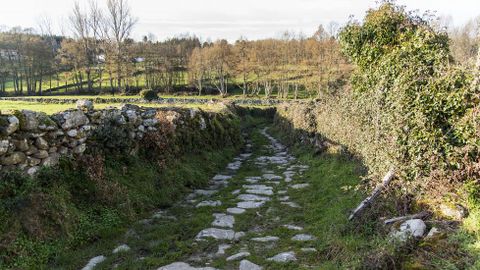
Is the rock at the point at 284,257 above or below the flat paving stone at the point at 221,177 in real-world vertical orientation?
above

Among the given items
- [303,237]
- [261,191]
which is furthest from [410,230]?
[261,191]

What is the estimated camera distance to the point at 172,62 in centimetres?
6956

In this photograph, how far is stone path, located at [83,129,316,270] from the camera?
5430 mm

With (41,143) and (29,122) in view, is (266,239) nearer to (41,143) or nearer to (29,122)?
(41,143)

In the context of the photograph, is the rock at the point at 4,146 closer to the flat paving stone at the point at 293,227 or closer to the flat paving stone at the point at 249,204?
the flat paving stone at the point at 249,204

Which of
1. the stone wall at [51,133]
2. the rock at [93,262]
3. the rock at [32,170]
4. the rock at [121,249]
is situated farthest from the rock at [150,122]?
the rock at [93,262]

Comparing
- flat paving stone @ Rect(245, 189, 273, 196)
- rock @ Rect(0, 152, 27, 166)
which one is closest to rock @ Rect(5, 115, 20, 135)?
rock @ Rect(0, 152, 27, 166)

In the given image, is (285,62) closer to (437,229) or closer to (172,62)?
(172,62)

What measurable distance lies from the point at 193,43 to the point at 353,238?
88252 mm

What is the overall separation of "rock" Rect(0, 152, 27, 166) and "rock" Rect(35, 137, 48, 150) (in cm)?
36

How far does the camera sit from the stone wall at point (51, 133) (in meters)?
5.91

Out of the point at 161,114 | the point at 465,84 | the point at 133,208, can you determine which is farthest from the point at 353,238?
the point at 161,114

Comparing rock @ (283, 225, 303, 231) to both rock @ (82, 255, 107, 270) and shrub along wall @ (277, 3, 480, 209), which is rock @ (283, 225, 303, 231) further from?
rock @ (82, 255, 107, 270)

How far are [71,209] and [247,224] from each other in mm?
3379
